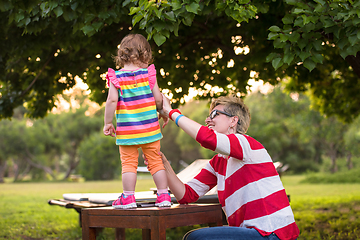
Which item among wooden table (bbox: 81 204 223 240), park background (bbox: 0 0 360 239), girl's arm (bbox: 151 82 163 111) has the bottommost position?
wooden table (bbox: 81 204 223 240)

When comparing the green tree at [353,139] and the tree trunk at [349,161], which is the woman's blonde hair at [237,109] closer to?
the green tree at [353,139]

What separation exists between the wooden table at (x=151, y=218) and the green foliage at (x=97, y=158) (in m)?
37.2

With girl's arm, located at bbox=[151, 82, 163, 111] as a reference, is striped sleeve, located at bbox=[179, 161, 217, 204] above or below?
below

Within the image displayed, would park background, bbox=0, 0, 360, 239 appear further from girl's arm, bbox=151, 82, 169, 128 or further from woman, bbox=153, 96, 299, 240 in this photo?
woman, bbox=153, 96, 299, 240

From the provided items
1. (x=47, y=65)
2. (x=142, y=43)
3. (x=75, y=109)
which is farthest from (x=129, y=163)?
(x=75, y=109)

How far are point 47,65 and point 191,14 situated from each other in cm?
451

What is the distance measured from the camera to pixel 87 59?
692 cm

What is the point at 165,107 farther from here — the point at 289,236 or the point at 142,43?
the point at 289,236

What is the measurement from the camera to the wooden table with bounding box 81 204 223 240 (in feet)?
7.84

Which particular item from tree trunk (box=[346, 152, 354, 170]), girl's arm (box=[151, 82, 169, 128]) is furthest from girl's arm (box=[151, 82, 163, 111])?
tree trunk (box=[346, 152, 354, 170])

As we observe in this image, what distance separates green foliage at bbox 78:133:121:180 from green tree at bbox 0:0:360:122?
1231 inches

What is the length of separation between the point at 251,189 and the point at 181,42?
515 cm

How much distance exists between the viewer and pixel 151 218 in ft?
A: 7.87

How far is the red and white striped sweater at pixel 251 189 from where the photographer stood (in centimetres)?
250
